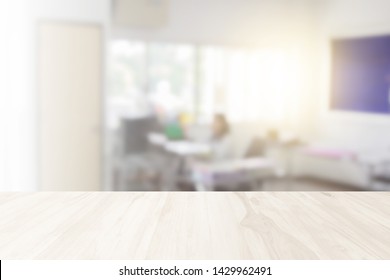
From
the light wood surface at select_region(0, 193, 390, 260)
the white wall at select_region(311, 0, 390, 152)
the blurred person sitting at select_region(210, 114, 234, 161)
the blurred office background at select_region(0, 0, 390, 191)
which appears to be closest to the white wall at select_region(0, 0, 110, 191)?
the blurred office background at select_region(0, 0, 390, 191)

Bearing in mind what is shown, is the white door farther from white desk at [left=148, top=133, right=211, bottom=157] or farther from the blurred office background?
white desk at [left=148, top=133, right=211, bottom=157]

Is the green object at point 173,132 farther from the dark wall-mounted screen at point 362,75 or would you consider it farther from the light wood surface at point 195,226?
the light wood surface at point 195,226

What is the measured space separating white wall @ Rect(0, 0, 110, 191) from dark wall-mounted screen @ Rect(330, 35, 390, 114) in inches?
108

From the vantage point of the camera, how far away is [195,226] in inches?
20.3

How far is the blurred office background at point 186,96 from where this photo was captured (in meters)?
3.53

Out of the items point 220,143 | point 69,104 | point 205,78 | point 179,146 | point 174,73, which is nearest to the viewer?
point 69,104

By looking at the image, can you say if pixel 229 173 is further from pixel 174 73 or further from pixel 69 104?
pixel 174 73

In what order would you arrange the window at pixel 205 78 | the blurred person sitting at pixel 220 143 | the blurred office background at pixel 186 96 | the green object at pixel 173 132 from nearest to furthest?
1. the blurred office background at pixel 186 96
2. the blurred person sitting at pixel 220 143
3. the green object at pixel 173 132
4. the window at pixel 205 78

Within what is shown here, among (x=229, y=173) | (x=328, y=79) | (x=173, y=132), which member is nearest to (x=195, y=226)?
(x=229, y=173)

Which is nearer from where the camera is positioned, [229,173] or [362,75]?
[229,173]

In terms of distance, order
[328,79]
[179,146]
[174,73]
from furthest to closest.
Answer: [328,79] < [174,73] < [179,146]

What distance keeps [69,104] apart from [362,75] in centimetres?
302

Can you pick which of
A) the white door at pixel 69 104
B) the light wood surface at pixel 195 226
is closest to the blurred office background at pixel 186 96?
the white door at pixel 69 104

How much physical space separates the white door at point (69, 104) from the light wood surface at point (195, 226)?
119 inches
